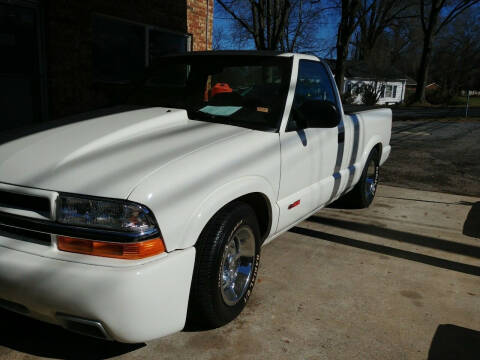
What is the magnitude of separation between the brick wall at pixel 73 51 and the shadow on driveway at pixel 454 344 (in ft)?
19.6

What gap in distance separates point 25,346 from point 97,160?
1.18m

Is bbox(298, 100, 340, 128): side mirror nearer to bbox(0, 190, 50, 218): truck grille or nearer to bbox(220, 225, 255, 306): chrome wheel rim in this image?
bbox(220, 225, 255, 306): chrome wheel rim

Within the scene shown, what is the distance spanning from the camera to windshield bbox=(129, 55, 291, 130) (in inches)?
128

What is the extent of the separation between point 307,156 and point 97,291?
1978 millimetres

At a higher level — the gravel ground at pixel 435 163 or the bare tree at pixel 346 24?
the bare tree at pixel 346 24

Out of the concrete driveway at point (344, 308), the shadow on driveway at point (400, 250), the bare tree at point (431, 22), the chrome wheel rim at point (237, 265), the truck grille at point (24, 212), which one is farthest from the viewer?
the bare tree at point (431, 22)

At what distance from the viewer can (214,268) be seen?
8.06ft

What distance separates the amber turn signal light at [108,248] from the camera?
6.85 feet

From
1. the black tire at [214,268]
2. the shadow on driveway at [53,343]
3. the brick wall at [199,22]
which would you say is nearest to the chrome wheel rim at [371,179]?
the black tire at [214,268]

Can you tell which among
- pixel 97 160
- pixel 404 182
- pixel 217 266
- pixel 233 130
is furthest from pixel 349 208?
pixel 97 160

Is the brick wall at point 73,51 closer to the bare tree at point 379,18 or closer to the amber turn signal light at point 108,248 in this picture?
the amber turn signal light at point 108,248

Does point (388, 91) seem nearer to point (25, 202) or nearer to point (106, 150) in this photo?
point (106, 150)

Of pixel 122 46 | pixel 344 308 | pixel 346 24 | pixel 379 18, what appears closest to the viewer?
pixel 344 308

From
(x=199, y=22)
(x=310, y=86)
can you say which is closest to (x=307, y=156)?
(x=310, y=86)
